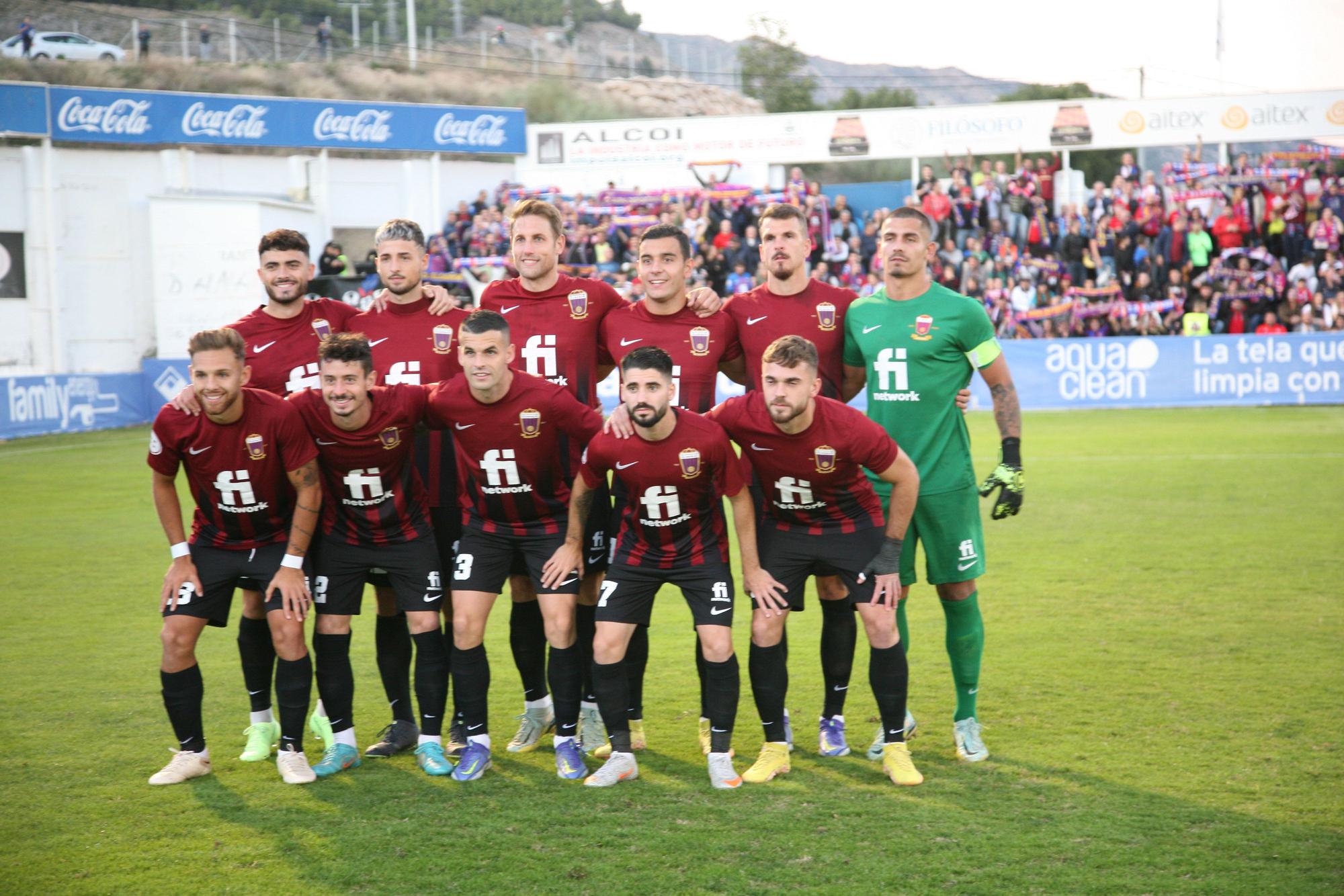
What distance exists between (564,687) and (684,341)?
177 centimetres

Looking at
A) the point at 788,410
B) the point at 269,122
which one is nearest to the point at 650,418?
the point at 788,410

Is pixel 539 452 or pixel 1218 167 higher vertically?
pixel 1218 167

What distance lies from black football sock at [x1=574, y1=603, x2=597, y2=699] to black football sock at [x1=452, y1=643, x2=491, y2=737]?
1.97 feet

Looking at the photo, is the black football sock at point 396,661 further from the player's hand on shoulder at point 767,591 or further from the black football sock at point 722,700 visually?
the player's hand on shoulder at point 767,591

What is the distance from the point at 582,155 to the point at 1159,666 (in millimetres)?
27242

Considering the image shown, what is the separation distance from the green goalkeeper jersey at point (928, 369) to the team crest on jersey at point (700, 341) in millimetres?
758

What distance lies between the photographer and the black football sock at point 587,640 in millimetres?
6148

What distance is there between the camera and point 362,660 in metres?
7.62

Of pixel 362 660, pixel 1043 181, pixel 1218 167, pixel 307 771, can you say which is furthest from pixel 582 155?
pixel 307 771

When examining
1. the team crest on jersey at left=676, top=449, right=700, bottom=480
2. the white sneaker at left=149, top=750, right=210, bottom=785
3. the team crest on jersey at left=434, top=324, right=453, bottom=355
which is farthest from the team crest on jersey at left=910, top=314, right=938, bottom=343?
the white sneaker at left=149, top=750, right=210, bottom=785

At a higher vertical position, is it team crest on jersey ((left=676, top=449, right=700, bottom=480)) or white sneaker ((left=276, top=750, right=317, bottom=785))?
team crest on jersey ((left=676, top=449, right=700, bottom=480))

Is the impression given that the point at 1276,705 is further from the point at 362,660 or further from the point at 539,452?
the point at 362,660

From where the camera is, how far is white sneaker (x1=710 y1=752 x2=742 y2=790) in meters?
5.31

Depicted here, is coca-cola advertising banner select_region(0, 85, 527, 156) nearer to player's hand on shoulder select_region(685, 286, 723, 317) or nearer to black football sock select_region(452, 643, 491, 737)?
player's hand on shoulder select_region(685, 286, 723, 317)
